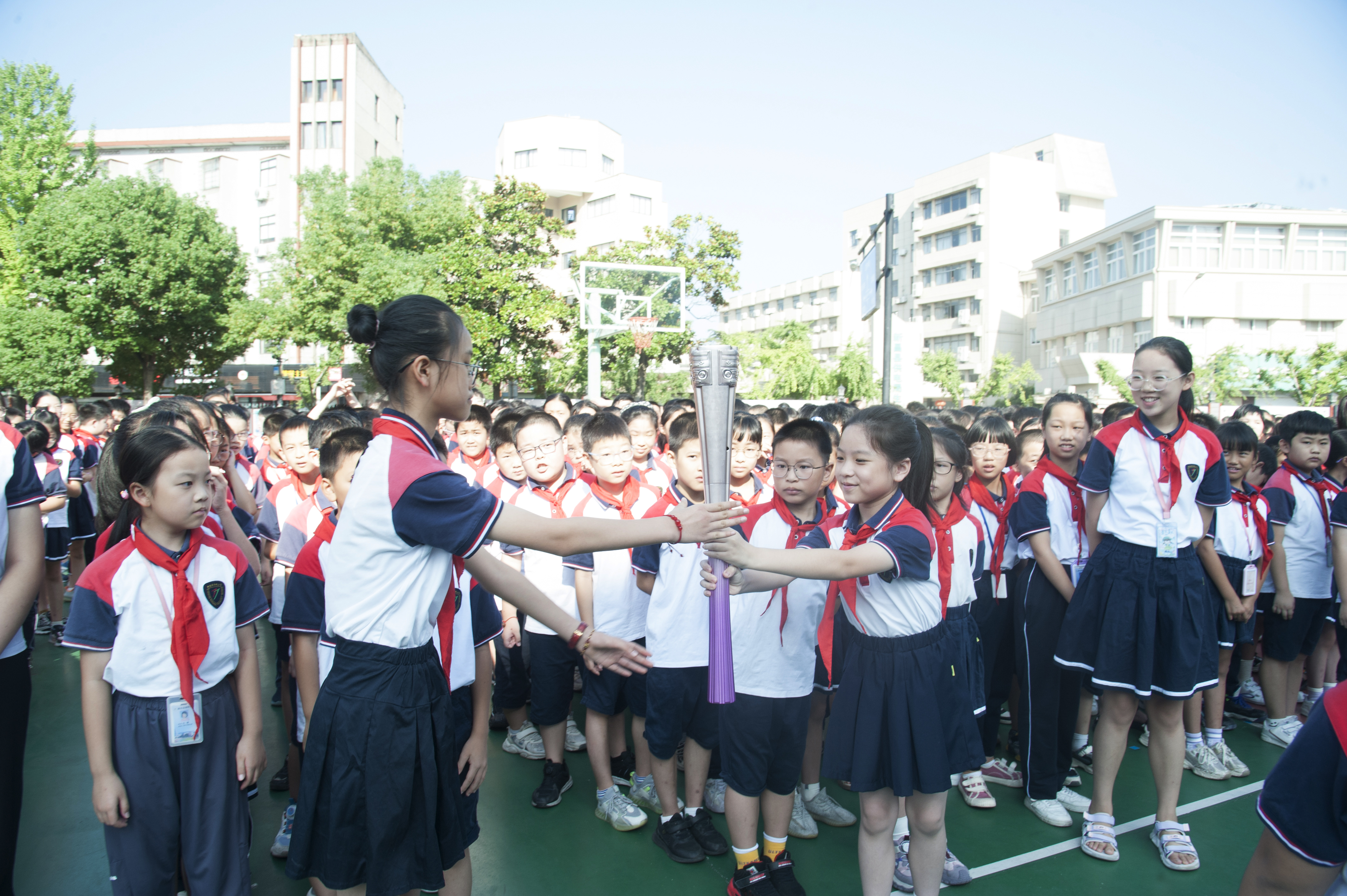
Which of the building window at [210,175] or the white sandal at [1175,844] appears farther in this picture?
the building window at [210,175]

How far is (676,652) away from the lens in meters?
3.17

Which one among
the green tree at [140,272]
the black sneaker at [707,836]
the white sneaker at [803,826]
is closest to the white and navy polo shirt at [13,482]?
the black sneaker at [707,836]

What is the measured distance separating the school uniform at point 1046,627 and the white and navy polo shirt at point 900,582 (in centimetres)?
118

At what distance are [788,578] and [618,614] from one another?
1.20 metres

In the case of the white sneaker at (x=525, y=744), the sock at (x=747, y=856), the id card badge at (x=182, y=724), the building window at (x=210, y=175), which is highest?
the building window at (x=210, y=175)

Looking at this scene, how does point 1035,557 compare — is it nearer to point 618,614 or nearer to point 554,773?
point 618,614

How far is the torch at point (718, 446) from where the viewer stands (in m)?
2.32

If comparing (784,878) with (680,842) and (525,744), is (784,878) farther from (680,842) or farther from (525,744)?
(525,744)

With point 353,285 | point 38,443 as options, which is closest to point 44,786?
point 38,443

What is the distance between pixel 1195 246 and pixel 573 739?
36785 mm

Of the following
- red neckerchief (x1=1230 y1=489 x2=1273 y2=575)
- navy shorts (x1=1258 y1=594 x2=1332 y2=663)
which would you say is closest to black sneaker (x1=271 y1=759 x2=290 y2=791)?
red neckerchief (x1=1230 y1=489 x2=1273 y2=575)

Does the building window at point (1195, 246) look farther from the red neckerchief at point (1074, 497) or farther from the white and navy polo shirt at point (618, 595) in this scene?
the white and navy polo shirt at point (618, 595)

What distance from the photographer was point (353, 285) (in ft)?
72.9

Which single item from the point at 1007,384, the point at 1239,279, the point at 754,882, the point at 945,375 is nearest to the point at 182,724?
the point at 754,882
